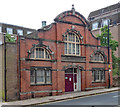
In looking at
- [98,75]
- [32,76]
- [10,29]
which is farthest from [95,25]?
[32,76]

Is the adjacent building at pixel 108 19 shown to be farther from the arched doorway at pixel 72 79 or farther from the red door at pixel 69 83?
the red door at pixel 69 83

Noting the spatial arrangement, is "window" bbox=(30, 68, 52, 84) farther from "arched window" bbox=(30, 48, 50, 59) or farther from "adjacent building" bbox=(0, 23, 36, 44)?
"adjacent building" bbox=(0, 23, 36, 44)

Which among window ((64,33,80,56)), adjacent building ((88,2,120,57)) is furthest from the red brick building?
adjacent building ((88,2,120,57))

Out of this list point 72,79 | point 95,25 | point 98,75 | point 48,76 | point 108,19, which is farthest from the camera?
point 95,25

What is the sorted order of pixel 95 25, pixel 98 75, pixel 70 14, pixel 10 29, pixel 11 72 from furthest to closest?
pixel 10 29 < pixel 95 25 < pixel 98 75 < pixel 70 14 < pixel 11 72

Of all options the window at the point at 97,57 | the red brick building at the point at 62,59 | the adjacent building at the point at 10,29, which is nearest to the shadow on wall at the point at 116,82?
the red brick building at the point at 62,59

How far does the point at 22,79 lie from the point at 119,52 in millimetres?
27806

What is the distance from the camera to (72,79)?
2177cm

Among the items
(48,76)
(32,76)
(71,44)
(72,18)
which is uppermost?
(72,18)

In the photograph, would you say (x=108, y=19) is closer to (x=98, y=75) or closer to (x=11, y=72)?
(x=98, y=75)

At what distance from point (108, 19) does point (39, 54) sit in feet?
88.0

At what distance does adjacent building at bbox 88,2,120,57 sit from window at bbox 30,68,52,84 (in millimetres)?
24439

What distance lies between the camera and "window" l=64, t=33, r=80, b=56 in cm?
2120

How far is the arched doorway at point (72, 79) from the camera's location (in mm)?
21234
